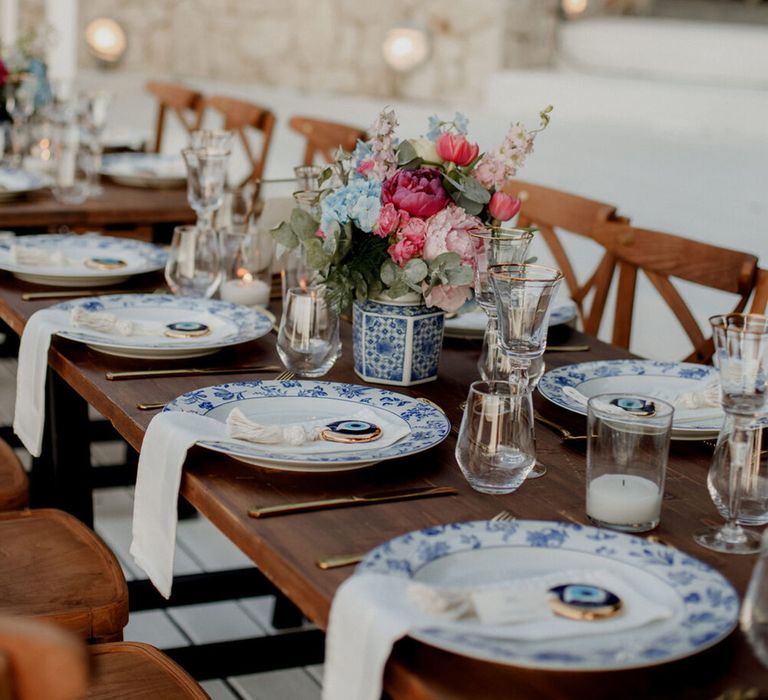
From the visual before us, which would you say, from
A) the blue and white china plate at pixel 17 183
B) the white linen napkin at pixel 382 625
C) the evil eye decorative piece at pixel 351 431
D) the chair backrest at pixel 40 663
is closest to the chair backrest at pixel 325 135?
the blue and white china plate at pixel 17 183

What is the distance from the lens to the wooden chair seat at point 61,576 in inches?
58.3

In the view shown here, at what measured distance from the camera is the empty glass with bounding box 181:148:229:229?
2102 mm

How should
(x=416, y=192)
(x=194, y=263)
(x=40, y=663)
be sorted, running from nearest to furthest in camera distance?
1. (x=40, y=663)
2. (x=416, y=192)
3. (x=194, y=263)

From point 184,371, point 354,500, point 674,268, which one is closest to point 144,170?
point 674,268

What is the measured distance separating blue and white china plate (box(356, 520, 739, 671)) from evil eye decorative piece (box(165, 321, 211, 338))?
710 millimetres

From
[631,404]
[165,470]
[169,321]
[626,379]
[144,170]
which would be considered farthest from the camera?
[144,170]

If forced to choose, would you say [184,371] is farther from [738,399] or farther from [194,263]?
[738,399]

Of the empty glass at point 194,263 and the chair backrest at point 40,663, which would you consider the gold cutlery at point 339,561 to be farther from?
the empty glass at point 194,263

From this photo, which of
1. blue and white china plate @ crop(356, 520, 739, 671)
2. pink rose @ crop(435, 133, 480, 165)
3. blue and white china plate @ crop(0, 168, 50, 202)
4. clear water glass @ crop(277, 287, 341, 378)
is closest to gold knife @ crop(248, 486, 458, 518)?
blue and white china plate @ crop(356, 520, 739, 671)

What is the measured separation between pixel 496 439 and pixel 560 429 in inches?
10.1

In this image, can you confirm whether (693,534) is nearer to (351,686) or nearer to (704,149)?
(351,686)

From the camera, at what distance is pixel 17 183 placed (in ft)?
9.27

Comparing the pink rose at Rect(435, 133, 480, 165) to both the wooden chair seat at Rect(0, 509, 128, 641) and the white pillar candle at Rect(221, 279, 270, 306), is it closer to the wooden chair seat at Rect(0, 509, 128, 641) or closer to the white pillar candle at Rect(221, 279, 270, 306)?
the white pillar candle at Rect(221, 279, 270, 306)

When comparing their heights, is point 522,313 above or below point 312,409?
above
